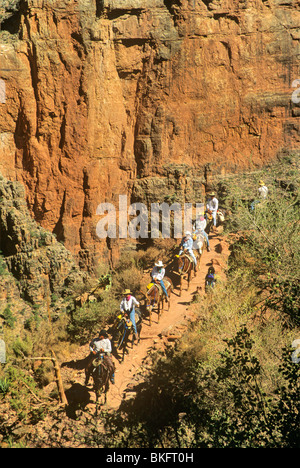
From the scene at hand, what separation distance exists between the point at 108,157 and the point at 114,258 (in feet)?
15.0

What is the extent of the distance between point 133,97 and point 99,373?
1266 centimetres

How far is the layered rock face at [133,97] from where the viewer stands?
18562mm

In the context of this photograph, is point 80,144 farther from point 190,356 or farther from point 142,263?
point 190,356

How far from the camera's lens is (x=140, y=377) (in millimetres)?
13141

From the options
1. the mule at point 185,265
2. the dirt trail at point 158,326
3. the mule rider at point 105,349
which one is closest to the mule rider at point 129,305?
the dirt trail at point 158,326

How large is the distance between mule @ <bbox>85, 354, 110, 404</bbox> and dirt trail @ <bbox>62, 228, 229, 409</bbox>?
0.39 metres

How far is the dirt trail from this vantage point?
1315 centimetres

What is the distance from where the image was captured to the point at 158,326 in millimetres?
15445

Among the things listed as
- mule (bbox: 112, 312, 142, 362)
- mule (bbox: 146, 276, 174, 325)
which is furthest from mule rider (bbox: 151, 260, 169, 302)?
mule (bbox: 112, 312, 142, 362)

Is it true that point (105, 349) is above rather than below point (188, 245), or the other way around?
below

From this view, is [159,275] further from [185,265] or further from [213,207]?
[213,207]

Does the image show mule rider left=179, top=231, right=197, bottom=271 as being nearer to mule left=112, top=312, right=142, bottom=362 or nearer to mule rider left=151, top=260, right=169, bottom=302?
mule rider left=151, top=260, right=169, bottom=302

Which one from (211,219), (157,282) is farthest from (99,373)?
(211,219)
